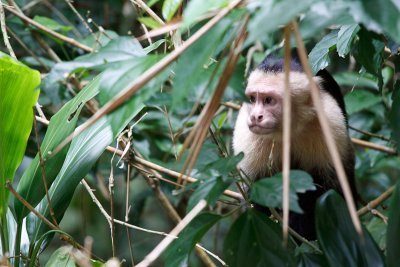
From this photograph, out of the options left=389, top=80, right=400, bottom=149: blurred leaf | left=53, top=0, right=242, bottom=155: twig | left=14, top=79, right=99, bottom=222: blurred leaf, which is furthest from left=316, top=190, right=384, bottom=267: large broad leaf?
left=14, top=79, right=99, bottom=222: blurred leaf

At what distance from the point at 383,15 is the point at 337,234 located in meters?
0.57

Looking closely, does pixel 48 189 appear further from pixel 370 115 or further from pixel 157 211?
pixel 157 211

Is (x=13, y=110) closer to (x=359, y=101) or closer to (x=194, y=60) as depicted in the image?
(x=194, y=60)

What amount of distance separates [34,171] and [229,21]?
3.09ft

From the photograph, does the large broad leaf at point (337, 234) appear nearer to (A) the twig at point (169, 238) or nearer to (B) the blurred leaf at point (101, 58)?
(A) the twig at point (169, 238)

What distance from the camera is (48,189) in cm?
169

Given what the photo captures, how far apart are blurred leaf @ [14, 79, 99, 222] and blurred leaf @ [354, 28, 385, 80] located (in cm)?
65

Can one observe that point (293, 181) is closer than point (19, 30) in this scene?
Yes

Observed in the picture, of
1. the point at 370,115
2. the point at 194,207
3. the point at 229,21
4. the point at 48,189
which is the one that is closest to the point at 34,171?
the point at 48,189

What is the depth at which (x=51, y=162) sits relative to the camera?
166cm

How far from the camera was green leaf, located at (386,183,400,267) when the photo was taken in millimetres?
1282

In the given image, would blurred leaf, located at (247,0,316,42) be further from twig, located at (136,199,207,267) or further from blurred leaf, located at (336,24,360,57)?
blurred leaf, located at (336,24,360,57)

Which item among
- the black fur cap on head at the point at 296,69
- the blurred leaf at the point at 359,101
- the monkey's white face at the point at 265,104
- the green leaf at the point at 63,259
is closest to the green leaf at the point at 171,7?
A: the green leaf at the point at 63,259

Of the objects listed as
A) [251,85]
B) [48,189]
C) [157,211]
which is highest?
[48,189]
